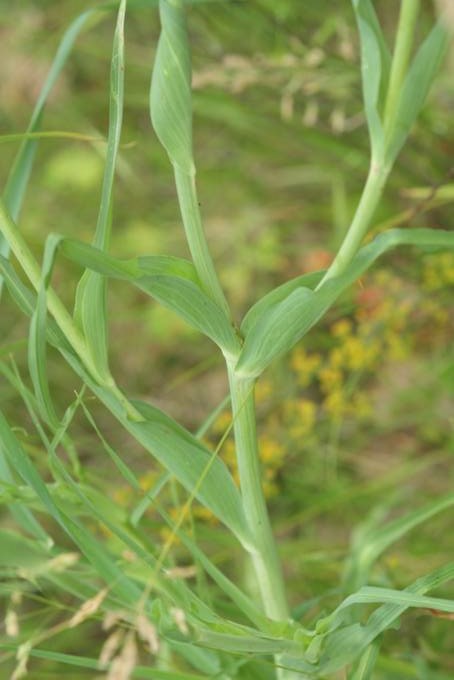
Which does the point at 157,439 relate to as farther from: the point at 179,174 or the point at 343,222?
the point at 343,222

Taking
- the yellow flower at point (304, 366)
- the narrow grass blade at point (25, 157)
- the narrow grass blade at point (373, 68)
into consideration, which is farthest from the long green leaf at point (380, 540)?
the yellow flower at point (304, 366)

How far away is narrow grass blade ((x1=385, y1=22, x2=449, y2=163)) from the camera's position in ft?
2.52

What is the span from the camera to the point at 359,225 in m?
0.76

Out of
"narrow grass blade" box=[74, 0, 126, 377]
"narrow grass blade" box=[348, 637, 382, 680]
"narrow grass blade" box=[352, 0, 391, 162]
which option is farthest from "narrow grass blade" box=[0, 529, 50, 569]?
"narrow grass blade" box=[352, 0, 391, 162]

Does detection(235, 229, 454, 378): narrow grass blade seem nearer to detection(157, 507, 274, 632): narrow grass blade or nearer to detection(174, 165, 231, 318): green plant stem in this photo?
detection(174, 165, 231, 318): green plant stem

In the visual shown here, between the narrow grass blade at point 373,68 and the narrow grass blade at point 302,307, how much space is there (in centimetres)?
9

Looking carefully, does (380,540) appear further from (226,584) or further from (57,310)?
(57,310)

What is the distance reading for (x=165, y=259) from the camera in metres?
0.73

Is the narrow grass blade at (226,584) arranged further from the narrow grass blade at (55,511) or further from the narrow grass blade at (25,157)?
the narrow grass blade at (25,157)

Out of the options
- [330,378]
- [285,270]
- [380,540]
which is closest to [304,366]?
[330,378]

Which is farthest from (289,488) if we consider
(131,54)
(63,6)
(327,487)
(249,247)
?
(63,6)

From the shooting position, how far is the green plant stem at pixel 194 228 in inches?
29.0

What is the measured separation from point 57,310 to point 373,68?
33 cm

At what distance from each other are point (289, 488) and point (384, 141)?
89 cm
